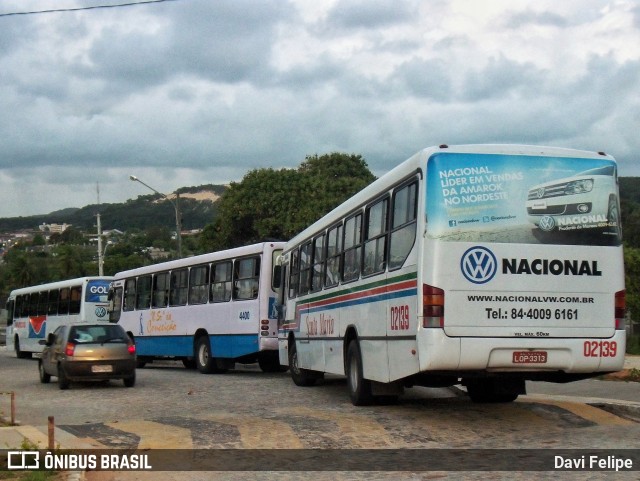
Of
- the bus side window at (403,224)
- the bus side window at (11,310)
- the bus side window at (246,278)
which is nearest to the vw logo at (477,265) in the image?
the bus side window at (403,224)

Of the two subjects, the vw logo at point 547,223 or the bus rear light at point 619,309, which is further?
the bus rear light at point 619,309

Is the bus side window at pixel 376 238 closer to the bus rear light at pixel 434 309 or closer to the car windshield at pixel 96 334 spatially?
the bus rear light at pixel 434 309

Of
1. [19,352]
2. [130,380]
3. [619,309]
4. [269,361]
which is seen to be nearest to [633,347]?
[269,361]

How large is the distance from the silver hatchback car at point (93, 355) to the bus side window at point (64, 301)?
16.5 m

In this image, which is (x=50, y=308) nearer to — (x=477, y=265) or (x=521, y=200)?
A: (x=477, y=265)

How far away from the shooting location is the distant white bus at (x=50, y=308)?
3475 cm

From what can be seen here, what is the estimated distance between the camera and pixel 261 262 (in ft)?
71.4

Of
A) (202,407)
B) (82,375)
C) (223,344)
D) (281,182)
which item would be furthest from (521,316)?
(281,182)

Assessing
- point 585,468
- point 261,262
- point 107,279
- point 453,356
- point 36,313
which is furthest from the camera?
point 36,313

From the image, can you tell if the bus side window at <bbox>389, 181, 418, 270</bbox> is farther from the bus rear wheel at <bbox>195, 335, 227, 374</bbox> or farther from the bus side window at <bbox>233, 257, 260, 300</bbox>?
the bus rear wheel at <bbox>195, 335, 227, 374</bbox>

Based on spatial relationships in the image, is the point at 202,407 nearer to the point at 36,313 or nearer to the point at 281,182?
the point at 36,313

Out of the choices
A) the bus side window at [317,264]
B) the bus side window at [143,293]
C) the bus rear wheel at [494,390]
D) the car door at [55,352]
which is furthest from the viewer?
the bus side window at [143,293]

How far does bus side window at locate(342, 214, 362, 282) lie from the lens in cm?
1367

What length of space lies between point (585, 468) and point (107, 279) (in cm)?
2835
